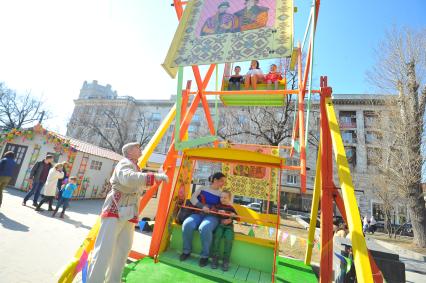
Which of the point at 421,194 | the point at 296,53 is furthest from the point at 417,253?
the point at 296,53

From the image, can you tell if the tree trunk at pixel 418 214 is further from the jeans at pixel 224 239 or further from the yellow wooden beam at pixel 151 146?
the yellow wooden beam at pixel 151 146

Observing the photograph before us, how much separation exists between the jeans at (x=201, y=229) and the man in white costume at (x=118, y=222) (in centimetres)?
95

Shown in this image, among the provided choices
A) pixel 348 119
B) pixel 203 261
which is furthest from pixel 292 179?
pixel 203 261

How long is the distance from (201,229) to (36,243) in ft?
13.7

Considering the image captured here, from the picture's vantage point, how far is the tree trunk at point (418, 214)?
467 inches

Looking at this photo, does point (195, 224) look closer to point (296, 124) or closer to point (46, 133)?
point (296, 124)

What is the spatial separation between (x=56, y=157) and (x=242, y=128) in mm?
14462

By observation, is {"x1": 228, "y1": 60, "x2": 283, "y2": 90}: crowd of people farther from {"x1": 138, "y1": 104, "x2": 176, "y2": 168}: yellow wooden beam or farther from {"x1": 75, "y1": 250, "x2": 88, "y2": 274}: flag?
{"x1": 75, "y1": 250, "x2": 88, "y2": 274}: flag

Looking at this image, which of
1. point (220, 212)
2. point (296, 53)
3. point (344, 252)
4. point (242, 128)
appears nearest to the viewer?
point (220, 212)

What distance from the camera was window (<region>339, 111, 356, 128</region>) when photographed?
34484 mm

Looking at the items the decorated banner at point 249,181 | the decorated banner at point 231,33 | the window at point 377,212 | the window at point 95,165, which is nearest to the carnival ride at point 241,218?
the decorated banner at point 231,33

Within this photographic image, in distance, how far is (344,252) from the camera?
4617 millimetres

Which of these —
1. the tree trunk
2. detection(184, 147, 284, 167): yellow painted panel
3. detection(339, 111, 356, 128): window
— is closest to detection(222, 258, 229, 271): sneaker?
detection(184, 147, 284, 167): yellow painted panel

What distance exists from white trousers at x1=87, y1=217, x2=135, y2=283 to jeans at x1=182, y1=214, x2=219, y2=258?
951 millimetres
